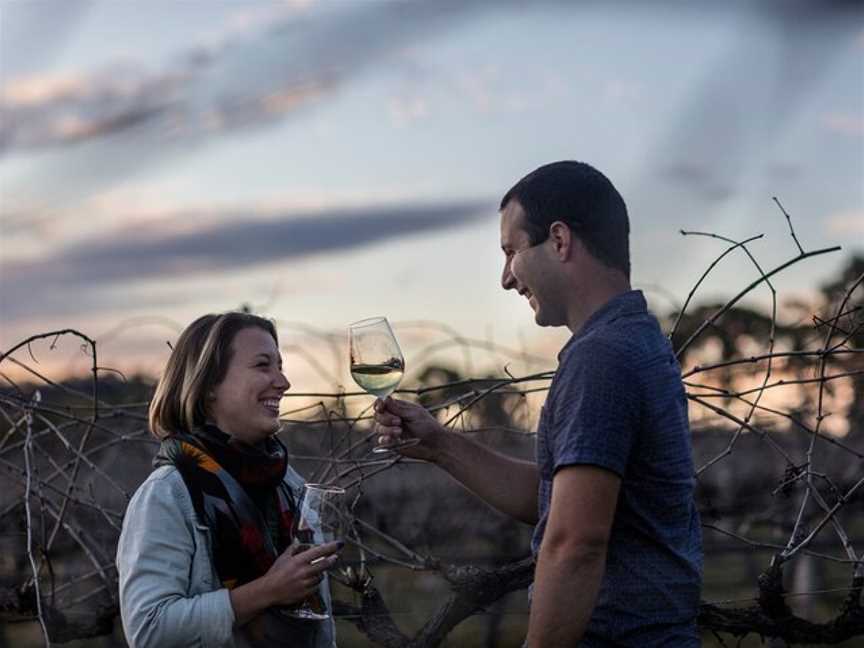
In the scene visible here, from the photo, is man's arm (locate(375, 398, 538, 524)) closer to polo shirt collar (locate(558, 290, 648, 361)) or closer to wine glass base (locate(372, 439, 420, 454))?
wine glass base (locate(372, 439, 420, 454))

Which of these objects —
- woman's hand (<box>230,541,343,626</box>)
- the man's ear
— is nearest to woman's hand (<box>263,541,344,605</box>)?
woman's hand (<box>230,541,343,626</box>)

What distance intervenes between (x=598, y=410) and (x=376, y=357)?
67 centimetres

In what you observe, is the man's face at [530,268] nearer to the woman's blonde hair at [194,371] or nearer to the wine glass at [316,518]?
the wine glass at [316,518]

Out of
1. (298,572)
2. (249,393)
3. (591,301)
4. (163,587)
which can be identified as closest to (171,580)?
(163,587)

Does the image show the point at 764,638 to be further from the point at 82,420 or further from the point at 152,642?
the point at 82,420

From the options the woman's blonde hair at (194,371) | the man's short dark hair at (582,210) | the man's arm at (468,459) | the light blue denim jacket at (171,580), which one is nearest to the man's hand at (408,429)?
the man's arm at (468,459)

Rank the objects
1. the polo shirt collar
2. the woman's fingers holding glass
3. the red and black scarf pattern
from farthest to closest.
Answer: the red and black scarf pattern
the woman's fingers holding glass
the polo shirt collar

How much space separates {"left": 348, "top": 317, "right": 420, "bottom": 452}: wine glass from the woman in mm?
203

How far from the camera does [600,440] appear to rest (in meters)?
2.30

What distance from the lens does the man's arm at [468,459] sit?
9.53 ft

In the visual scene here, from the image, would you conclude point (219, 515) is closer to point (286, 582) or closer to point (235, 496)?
point (235, 496)

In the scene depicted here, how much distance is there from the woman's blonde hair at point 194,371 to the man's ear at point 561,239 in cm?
82

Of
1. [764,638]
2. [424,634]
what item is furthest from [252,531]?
[764,638]

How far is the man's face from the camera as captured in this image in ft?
8.29
